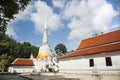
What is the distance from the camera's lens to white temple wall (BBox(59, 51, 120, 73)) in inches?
849

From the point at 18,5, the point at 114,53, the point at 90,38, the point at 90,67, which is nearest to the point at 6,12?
the point at 18,5

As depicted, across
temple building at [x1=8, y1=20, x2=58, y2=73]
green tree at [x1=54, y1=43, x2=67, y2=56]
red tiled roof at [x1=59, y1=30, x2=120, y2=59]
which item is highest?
green tree at [x1=54, y1=43, x2=67, y2=56]

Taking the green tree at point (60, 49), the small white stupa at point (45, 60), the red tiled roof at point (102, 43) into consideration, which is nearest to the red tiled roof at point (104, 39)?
the red tiled roof at point (102, 43)

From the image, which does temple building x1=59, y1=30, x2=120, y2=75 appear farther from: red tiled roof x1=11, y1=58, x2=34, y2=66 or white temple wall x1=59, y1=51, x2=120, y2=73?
red tiled roof x1=11, y1=58, x2=34, y2=66

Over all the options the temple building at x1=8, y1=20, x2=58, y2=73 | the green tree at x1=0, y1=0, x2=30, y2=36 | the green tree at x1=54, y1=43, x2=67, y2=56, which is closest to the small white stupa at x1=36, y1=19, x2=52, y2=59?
the temple building at x1=8, y1=20, x2=58, y2=73

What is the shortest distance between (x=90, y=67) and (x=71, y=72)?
5.67m

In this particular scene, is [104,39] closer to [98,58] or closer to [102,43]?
[102,43]

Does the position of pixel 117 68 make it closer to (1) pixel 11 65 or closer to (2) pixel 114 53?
(2) pixel 114 53

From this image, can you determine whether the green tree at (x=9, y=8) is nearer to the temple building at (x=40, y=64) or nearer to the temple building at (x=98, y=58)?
the temple building at (x=98, y=58)

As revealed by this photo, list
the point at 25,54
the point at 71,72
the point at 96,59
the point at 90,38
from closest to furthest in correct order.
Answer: the point at 96,59 < the point at 71,72 < the point at 90,38 < the point at 25,54

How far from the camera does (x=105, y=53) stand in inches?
898

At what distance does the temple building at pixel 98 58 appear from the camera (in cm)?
2183

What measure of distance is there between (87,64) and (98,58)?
2.69 m

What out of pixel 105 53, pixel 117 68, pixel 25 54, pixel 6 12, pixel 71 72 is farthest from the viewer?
pixel 25 54
